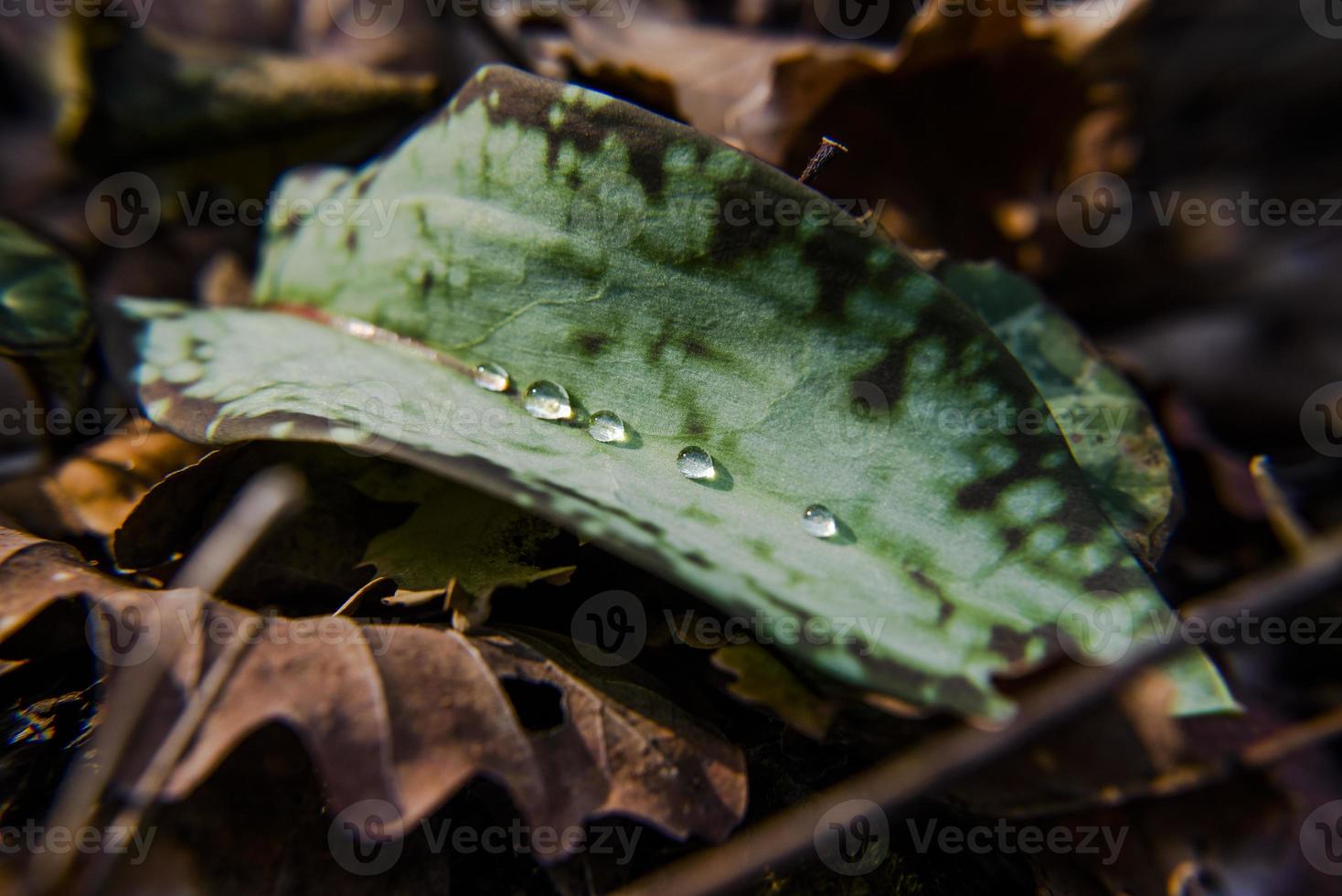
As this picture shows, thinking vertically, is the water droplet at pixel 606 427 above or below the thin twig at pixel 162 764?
above

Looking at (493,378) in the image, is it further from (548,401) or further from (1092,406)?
(1092,406)

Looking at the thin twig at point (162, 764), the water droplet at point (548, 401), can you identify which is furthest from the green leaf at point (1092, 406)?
the thin twig at point (162, 764)

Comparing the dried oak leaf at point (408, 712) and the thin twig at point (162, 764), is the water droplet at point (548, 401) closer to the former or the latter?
the dried oak leaf at point (408, 712)

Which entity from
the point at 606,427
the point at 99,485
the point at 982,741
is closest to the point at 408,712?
the point at 606,427

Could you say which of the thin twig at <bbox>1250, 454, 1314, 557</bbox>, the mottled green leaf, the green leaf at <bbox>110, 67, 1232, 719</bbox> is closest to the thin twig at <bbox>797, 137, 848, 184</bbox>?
the green leaf at <bbox>110, 67, 1232, 719</bbox>

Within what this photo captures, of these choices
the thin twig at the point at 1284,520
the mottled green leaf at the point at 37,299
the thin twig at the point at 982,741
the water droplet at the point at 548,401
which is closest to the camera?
the thin twig at the point at 982,741

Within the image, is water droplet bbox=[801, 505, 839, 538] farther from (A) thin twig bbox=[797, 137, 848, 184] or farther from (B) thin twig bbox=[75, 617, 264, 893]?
(B) thin twig bbox=[75, 617, 264, 893]
